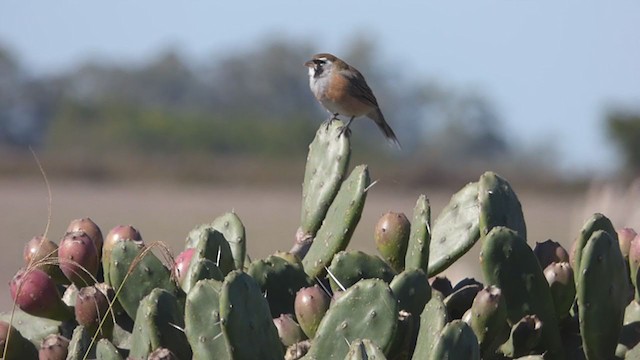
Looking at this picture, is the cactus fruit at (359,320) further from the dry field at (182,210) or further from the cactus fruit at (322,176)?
the dry field at (182,210)

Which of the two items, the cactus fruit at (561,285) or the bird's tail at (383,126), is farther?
the bird's tail at (383,126)

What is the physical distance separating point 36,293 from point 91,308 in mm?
196

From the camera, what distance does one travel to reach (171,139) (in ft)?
216

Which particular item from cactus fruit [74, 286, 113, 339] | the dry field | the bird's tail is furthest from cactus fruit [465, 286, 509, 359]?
the dry field

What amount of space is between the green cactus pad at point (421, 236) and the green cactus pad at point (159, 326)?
711mm

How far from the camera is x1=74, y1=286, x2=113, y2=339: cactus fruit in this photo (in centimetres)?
413

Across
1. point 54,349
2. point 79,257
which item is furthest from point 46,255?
point 54,349

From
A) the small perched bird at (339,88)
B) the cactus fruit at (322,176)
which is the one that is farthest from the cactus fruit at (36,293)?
the small perched bird at (339,88)

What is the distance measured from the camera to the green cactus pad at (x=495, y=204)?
4.04 metres

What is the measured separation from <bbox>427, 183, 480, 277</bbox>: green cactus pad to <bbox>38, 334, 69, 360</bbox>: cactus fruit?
3.89ft

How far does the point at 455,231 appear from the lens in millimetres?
4426

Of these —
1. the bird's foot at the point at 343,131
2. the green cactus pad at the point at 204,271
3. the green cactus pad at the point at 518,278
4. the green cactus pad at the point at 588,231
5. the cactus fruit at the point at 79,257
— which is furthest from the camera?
the bird's foot at the point at 343,131

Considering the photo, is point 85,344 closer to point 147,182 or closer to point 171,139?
point 147,182

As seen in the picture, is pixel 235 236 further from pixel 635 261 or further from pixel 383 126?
pixel 383 126
